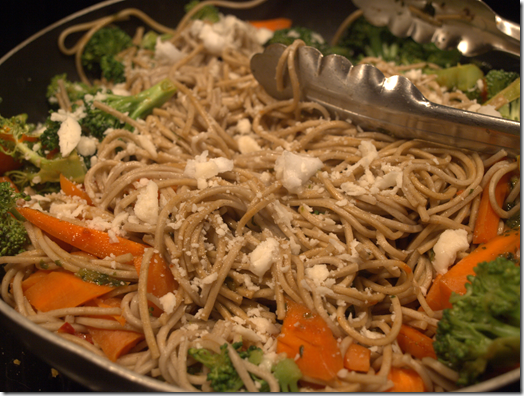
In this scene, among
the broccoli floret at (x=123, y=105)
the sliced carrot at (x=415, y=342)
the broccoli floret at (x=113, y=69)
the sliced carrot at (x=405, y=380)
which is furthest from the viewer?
the broccoli floret at (x=113, y=69)

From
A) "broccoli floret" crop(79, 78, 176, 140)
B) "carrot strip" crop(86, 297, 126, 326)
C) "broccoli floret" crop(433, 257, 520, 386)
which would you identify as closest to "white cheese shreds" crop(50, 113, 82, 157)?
"broccoli floret" crop(79, 78, 176, 140)

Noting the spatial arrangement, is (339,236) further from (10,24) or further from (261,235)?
(10,24)

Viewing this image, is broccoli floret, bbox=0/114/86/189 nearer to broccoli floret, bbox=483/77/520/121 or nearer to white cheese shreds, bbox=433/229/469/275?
white cheese shreds, bbox=433/229/469/275

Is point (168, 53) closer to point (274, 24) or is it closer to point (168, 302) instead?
point (274, 24)

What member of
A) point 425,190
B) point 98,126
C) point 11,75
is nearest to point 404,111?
point 425,190

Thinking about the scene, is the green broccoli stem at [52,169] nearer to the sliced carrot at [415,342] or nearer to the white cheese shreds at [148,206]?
the white cheese shreds at [148,206]

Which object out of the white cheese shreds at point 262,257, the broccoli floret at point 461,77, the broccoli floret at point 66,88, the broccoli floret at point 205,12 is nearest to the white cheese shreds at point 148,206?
the white cheese shreds at point 262,257
